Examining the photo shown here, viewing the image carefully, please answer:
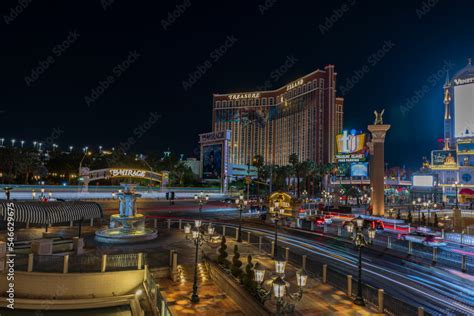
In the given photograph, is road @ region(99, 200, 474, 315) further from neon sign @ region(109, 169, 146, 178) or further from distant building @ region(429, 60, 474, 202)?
distant building @ region(429, 60, 474, 202)

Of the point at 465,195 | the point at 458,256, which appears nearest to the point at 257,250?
the point at 458,256

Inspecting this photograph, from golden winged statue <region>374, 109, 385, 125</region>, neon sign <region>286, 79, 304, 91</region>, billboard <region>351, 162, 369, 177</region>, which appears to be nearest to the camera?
golden winged statue <region>374, 109, 385, 125</region>

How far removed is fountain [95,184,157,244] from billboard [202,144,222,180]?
6627 cm

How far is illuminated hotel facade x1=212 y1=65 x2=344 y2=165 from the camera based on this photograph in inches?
5443

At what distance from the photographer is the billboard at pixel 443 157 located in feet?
305

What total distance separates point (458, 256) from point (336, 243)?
28.6 ft

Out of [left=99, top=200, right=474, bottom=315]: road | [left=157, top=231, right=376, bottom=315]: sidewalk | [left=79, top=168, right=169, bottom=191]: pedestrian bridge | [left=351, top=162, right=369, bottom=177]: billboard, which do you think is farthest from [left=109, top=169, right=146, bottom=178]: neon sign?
[left=351, top=162, right=369, bottom=177]: billboard

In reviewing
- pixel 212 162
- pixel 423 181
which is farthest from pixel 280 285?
pixel 423 181

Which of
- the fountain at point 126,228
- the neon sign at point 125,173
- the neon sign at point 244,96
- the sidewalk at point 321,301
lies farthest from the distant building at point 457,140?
the fountain at point 126,228

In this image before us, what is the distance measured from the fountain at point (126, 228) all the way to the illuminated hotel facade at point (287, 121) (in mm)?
94934

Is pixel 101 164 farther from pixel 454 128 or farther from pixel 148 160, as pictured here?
pixel 454 128

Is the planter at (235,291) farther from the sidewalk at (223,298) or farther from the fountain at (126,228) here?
the fountain at (126,228)

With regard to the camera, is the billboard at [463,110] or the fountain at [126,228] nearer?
the fountain at [126,228]

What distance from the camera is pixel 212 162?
95.3 m
